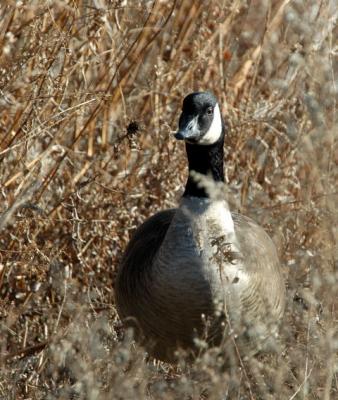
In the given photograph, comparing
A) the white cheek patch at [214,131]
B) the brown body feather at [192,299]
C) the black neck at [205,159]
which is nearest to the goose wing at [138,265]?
the brown body feather at [192,299]

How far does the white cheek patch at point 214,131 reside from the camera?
3.75 m

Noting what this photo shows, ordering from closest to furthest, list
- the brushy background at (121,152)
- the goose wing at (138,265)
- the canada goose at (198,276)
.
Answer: the brushy background at (121,152) < the canada goose at (198,276) < the goose wing at (138,265)

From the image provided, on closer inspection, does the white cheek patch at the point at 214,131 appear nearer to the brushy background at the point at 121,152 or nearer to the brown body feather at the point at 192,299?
the brushy background at the point at 121,152

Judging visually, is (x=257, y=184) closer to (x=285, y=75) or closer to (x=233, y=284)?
(x=285, y=75)

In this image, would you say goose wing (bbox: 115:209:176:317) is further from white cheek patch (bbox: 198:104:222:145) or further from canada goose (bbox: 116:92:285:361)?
white cheek patch (bbox: 198:104:222:145)

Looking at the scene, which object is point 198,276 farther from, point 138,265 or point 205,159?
point 205,159

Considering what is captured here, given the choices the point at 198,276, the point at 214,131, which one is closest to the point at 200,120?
the point at 214,131

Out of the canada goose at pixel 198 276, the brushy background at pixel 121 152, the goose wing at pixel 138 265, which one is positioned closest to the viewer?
the brushy background at pixel 121 152

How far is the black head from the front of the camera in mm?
3619

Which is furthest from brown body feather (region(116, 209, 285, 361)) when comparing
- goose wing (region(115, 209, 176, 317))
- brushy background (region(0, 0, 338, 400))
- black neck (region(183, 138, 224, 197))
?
black neck (region(183, 138, 224, 197))

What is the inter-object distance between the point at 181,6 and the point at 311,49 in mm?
911

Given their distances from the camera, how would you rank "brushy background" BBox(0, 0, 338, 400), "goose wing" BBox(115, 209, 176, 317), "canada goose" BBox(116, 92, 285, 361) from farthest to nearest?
1. "goose wing" BBox(115, 209, 176, 317)
2. "canada goose" BBox(116, 92, 285, 361)
3. "brushy background" BBox(0, 0, 338, 400)

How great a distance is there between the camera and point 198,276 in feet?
11.8

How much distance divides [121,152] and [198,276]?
1.16 m
